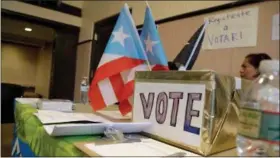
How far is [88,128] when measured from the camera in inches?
21.4

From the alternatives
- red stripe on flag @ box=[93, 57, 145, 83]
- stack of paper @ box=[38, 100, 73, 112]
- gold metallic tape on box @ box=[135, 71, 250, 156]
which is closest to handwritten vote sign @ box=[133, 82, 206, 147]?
gold metallic tape on box @ box=[135, 71, 250, 156]

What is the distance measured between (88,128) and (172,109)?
204 millimetres

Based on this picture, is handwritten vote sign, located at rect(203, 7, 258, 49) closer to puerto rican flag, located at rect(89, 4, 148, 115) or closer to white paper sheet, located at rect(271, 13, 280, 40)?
white paper sheet, located at rect(271, 13, 280, 40)

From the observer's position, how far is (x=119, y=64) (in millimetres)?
763

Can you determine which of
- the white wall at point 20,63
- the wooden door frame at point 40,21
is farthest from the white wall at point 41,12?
the white wall at point 20,63

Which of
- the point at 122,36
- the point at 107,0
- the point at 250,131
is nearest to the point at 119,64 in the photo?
the point at 122,36

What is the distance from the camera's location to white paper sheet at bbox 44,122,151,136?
51cm

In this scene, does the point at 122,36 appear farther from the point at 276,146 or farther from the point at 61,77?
the point at 61,77

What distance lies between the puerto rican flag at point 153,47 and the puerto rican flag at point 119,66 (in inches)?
2.1

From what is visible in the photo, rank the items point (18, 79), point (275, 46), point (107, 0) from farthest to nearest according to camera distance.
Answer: point (18, 79), point (107, 0), point (275, 46)

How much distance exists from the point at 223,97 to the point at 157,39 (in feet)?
1.36

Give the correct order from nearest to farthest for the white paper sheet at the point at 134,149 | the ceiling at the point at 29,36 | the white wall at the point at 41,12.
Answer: the white paper sheet at the point at 134,149 < the white wall at the point at 41,12 < the ceiling at the point at 29,36

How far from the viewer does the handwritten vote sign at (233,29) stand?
1.54 m

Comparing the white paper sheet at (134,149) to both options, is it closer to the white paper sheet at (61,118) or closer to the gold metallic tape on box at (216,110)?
the gold metallic tape on box at (216,110)
